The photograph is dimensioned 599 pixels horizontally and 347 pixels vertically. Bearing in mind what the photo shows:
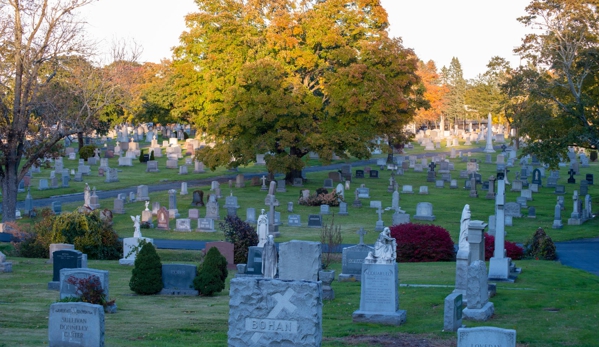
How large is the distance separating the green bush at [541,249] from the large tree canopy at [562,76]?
1072cm

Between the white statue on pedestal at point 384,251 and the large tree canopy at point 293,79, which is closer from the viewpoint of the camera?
the white statue on pedestal at point 384,251

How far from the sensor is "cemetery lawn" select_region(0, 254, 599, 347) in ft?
41.7

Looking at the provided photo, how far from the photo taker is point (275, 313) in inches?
383

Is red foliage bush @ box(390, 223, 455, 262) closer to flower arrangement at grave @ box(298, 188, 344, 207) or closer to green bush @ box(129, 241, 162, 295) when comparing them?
green bush @ box(129, 241, 162, 295)

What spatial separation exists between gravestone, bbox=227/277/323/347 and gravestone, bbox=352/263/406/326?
4718 millimetres

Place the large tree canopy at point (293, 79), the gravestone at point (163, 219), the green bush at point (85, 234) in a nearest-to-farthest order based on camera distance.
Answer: the green bush at point (85, 234), the gravestone at point (163, 219), the large tree canopy at point (293, 79)

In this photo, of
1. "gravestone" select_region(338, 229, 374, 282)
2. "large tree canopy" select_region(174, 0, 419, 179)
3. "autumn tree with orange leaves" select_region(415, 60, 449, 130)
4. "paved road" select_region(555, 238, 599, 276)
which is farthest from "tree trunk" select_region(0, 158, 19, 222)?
"autumn tree with orange leaves" select_region(415, 60, 449, 130)

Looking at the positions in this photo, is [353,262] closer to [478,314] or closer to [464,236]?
[464,236]

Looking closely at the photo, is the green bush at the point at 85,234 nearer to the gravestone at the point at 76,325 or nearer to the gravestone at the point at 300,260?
the gravestone at the point at 300,260

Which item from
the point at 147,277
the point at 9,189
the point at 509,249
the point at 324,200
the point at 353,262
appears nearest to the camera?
the point at 147,277

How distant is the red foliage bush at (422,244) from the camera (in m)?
25.5

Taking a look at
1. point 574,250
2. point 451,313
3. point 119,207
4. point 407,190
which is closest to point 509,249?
point 574,250

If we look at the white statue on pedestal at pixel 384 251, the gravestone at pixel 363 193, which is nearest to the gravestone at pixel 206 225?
the gravestone at pixel 363 193

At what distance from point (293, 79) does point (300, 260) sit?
96.5 feet
